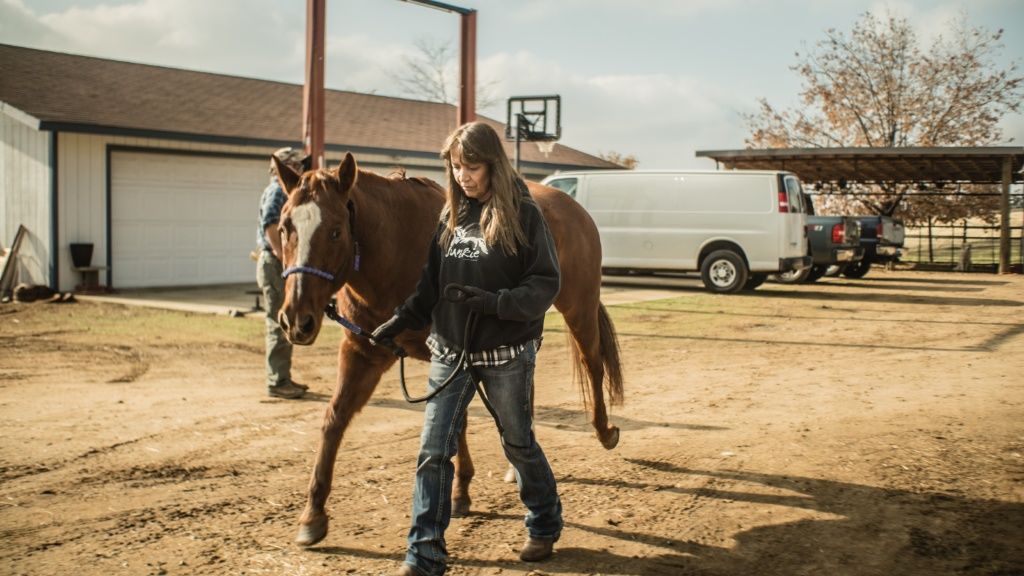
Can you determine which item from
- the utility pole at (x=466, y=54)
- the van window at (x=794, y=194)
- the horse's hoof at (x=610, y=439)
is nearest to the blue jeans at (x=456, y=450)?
the horse's hoof at (x=610, y=439)

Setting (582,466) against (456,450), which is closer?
(456,450)

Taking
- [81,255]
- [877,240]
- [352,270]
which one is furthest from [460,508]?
[877,240]

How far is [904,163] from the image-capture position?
23.0 m

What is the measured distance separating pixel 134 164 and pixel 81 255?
2.12m

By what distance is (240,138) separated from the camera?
1742cm

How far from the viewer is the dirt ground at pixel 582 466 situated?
3.82m

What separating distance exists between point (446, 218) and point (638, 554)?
5.51ft

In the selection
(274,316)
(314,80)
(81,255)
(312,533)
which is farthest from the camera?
(81,255)

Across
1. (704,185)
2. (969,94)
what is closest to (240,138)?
(704,185)

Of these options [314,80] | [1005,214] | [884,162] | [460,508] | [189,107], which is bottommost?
[460,508]

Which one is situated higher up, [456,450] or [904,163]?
[904,163]

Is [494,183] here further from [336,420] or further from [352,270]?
[336,420]

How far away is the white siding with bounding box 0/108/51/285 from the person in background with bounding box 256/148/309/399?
404 inches

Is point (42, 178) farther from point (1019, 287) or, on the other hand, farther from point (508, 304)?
point (1019, 287)
